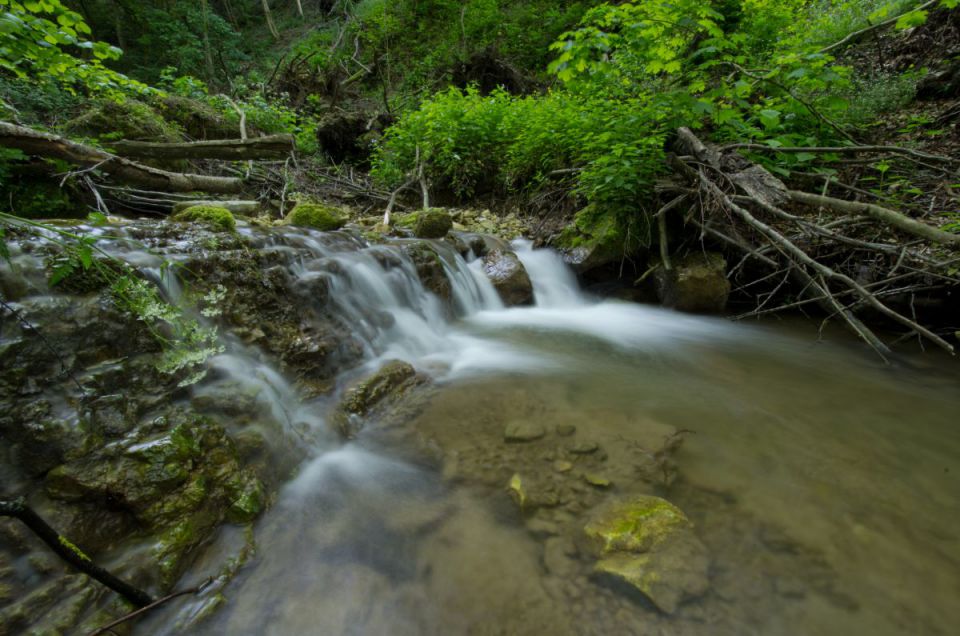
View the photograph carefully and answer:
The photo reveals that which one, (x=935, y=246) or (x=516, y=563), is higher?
(x=935, y=246)

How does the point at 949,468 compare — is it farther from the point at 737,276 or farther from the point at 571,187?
the point at 571,187

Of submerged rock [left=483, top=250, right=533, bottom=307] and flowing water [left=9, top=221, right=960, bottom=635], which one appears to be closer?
flowing water [left=9, top=221, right=960, bottom=635]

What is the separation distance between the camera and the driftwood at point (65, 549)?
1.00m

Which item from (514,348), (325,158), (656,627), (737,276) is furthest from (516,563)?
(325,158)

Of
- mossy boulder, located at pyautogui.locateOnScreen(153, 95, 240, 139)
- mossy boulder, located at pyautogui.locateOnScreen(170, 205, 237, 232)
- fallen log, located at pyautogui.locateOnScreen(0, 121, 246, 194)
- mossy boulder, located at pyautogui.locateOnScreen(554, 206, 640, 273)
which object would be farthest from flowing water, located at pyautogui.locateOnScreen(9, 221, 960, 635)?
mossy boulder, located at pyautogui.locateOnScreen(153, 95, 240, 139)

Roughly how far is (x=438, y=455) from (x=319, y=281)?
193 cm

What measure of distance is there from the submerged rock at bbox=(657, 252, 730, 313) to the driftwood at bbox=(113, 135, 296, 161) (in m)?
5.34

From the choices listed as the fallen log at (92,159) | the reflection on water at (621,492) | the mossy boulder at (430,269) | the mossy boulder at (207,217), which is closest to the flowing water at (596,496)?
the reflection on water at (621,492)

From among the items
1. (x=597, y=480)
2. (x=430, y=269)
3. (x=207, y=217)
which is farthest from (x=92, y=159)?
(x=597, y=480)

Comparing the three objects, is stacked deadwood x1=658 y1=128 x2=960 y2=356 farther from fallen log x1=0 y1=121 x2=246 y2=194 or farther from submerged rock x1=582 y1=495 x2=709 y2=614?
fallen log x1=0 y1=121 x2=246 y2=194

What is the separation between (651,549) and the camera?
1707mm

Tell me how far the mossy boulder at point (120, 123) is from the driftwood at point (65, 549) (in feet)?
20.6

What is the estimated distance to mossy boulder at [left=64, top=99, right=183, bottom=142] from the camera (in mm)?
5445

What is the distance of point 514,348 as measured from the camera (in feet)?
13.4
